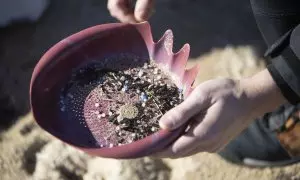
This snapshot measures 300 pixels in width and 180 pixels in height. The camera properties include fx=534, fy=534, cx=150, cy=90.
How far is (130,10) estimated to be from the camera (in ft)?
4.09

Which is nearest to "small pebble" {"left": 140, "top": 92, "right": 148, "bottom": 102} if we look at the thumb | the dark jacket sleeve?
the thumb

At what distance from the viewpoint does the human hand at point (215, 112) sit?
102cm

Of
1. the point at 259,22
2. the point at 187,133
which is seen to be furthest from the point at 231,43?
the point at 187,133

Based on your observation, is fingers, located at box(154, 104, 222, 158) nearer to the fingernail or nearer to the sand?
the fingernail

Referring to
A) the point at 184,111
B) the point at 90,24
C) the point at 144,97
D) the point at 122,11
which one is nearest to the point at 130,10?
the point at 122,11

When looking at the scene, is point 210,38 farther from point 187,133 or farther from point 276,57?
point 187,133

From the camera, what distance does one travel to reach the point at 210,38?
171 centimetres

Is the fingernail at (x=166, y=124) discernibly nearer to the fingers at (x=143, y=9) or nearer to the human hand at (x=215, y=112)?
the human hand at (x=215, y=112)

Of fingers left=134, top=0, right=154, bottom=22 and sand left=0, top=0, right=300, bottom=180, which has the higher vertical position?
fingers left=134, top=0, right=154, bottom=22

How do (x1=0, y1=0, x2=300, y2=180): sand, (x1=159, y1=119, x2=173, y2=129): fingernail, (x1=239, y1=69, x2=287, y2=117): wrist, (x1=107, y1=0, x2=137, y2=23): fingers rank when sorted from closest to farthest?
(x1=159, y1=119, x2=173, y2=129): fingernail
(x1=239, y1=69, x2=287, y2=117): wrist
(x1=107, y1=0, x2=137, y2=23): fingers
(x1=0, y1=0, x2=300, y2=180): sand

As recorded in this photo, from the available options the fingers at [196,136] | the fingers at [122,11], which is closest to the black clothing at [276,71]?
the fingers at [196,136]

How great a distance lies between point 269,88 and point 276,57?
96mm

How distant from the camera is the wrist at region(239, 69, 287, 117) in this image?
1.11m

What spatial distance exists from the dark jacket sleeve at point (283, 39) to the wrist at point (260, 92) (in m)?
0.02
